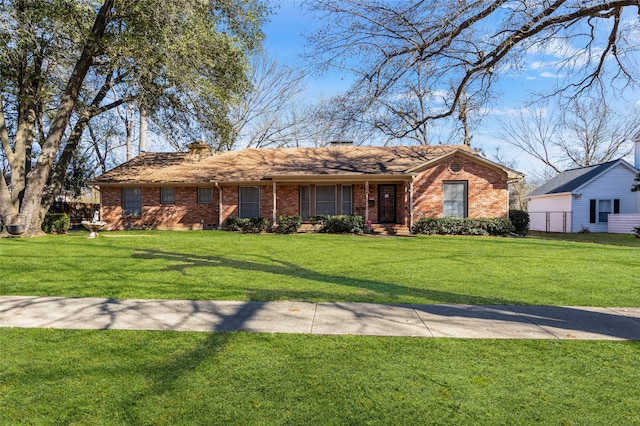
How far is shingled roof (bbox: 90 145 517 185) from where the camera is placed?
19.7m

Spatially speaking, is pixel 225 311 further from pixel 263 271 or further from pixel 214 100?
pixel 214 100

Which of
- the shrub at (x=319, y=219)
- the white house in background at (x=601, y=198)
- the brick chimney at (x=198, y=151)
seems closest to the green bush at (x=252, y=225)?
the shrub at (x=319, y=219)

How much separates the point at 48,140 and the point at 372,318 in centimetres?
1625

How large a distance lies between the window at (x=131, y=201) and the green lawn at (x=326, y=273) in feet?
26.6

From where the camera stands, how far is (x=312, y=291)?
6539 mm

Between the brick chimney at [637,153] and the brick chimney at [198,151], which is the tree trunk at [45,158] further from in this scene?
the brick chimney at [637,153]

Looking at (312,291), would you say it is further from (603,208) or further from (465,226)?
(603,208)

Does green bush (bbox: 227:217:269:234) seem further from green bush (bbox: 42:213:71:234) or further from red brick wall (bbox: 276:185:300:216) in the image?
green bush (bbox: 42:213:71:234)

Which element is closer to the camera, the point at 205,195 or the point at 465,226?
the point at 465,226

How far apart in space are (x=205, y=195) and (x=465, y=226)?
1327 centimetres

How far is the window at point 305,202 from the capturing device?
20531mm

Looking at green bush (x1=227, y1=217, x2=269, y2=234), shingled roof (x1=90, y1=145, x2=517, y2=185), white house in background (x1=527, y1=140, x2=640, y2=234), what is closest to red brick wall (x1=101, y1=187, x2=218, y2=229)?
shingled roof (x1=90, y1=145, x2=517, y2=185)

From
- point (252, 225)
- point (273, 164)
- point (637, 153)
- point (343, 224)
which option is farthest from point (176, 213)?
point (637, 153)

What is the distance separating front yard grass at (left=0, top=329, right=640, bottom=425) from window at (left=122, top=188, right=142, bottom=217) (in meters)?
17.9
